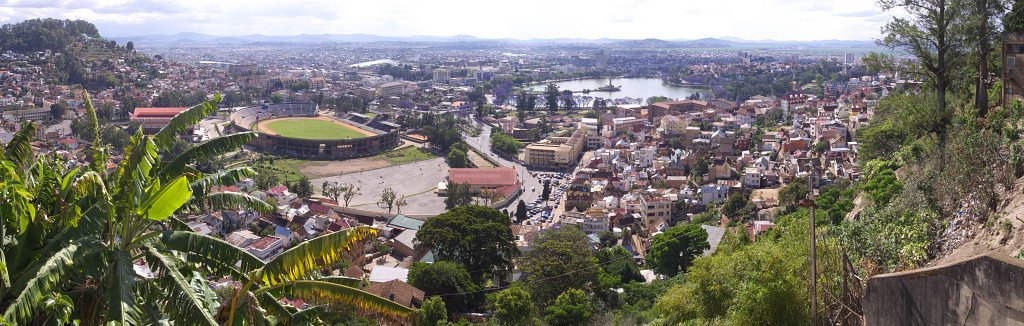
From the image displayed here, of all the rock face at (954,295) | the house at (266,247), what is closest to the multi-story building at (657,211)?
the house at (266,247)

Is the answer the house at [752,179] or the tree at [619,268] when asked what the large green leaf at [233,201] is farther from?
the house at [752,179]

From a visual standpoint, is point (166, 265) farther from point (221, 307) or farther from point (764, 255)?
point (764, 255)

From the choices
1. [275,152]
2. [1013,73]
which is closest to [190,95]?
[275,152]

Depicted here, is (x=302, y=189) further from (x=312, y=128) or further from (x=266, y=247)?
(x=312, y=128)

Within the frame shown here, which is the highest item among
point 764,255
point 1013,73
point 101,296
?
point 1013,73

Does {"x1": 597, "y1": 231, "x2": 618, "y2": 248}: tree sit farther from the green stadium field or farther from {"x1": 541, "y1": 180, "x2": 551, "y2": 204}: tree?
the green stadium field
